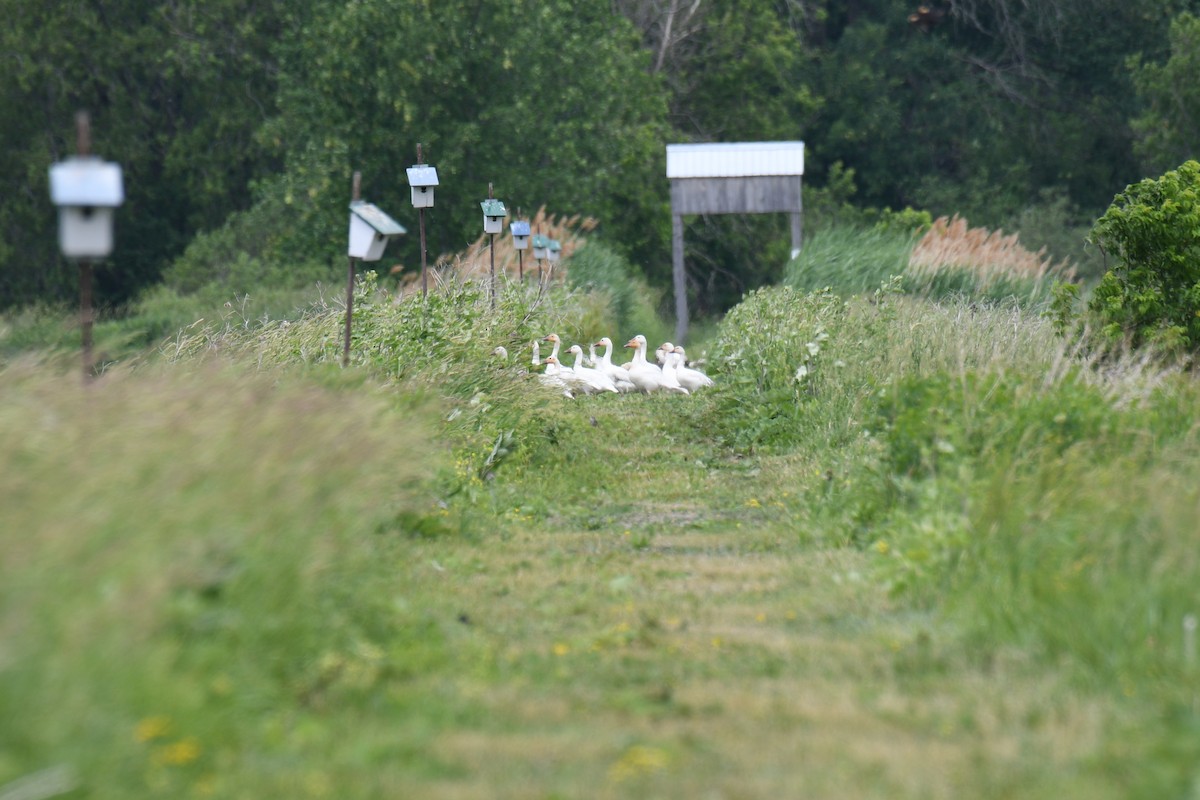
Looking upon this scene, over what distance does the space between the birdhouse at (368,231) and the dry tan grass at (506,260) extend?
297 inches

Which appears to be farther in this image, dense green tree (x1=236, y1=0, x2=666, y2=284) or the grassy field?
dense green tree (x1=236, y1=0, x2=666, y2=284)

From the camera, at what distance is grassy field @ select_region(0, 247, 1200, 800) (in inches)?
196

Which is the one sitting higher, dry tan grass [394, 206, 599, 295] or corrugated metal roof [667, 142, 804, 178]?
corrugated metal roof [667, 142, 804, 178]

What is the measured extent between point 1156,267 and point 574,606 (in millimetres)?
7049

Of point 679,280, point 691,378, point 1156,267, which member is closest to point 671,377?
point 691,378

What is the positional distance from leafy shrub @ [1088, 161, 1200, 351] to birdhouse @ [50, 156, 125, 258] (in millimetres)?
8147

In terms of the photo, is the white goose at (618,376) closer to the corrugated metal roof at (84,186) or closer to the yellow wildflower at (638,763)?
the corrugated metal roof at (84,186)

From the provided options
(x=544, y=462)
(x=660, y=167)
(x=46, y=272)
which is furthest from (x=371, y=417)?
(x=46, y=272)

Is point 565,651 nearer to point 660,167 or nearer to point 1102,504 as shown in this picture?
point 1102,504

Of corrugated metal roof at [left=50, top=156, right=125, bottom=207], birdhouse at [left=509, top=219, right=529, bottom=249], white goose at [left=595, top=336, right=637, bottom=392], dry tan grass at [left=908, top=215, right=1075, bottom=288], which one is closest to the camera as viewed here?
corrugated metal roof at [left=50, top=156, right=125, bottom=207]

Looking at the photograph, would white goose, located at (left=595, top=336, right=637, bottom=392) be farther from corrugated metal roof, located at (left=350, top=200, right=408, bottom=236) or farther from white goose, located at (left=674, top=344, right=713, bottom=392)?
corrugated metal roof, located at (left=350, top=200, right=408, bottom=236)

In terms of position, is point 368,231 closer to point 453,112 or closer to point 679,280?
point 679,280

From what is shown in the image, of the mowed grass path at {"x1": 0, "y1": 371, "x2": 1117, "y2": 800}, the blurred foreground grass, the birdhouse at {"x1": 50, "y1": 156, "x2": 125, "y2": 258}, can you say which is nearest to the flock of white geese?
the mowed grass path at {"x1": 0, "y1": 371, "x2": 1117, "y2": 800}

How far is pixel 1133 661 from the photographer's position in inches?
233
